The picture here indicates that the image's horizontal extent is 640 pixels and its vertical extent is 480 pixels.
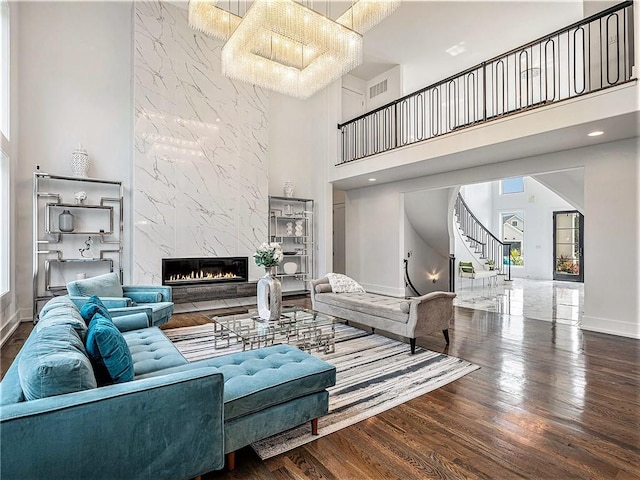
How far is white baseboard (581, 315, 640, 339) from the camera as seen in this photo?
441 cm

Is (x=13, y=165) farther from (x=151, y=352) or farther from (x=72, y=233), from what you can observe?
(x=151, y=352)

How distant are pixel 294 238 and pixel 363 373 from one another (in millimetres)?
4971

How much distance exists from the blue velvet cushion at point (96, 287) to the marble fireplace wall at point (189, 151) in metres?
1.37

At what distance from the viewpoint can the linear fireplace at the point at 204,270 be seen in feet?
19.6

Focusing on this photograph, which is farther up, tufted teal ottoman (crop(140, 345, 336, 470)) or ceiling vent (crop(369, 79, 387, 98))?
ceiling vent (crop(369, 79, 387, 98))

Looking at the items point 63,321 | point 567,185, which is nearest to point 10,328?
point 63,321

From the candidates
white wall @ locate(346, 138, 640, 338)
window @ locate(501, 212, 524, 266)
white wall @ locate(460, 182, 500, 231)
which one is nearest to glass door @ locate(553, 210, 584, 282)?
window @ locate(501, 212, 524, 266)

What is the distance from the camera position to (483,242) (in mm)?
11547

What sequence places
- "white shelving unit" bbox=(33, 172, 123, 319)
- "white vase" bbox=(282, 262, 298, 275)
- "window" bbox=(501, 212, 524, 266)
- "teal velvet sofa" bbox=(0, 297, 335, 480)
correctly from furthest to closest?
"window" bbox=(501, 212, 524, 266) < "white vase" bbox=(282, 262, 298, 275) < "white shelving unit" bbox=(33, 172, 123, 319) < "teal velvet sofa" bbox=(0, 297, 335, 480)

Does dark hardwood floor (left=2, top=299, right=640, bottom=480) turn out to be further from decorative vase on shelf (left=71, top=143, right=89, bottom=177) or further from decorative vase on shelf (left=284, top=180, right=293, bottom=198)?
decorative vase on shelf (left=284, top=180, right=293, bottom=198)

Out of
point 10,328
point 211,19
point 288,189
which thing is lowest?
point 10,328

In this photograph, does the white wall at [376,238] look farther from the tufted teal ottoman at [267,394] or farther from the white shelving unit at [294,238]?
the tufted teal ottoman at [267,394]

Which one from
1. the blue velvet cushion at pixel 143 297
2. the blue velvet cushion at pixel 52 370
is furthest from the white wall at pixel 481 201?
the blue velvet cushion at pixel 52 370

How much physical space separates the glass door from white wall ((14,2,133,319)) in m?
12.4
